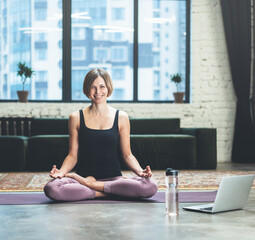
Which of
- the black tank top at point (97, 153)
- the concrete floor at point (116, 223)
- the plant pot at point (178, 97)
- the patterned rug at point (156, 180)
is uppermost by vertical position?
the plant pot at point (178, 97)

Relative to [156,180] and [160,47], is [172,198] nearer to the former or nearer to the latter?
[156,180]

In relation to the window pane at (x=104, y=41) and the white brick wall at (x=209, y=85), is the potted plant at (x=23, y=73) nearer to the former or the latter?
the window pane at (x=104, y=41)

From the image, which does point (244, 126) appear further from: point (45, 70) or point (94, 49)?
point (45, 70)

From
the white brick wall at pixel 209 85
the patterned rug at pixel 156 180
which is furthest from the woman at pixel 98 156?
the white brick wall at pixel 209 85

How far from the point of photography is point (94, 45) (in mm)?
6539

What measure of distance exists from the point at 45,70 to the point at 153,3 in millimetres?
1748

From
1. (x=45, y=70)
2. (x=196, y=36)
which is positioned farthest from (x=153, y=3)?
(x=45, y=70)

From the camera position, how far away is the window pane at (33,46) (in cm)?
642

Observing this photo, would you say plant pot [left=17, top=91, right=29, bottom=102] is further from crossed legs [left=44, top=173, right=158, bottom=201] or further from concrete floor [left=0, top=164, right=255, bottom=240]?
concrete floor [left=0, top=164, right=255, bottom=240]

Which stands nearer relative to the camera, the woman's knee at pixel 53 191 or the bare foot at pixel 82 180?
the woman's knee at pixel 53 191

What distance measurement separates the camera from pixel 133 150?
5188 millimetres

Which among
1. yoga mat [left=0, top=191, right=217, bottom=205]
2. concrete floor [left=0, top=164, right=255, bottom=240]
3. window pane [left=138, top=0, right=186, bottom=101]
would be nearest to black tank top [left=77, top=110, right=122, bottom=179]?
yoga mat [left=0, top=191, right=217, bottom=205]

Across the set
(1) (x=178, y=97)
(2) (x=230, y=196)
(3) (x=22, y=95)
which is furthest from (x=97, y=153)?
(1) (x=178, y=97)

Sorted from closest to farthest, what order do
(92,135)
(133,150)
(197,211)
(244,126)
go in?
(197,211) < (92,135) < (133,150) < (244,126)
